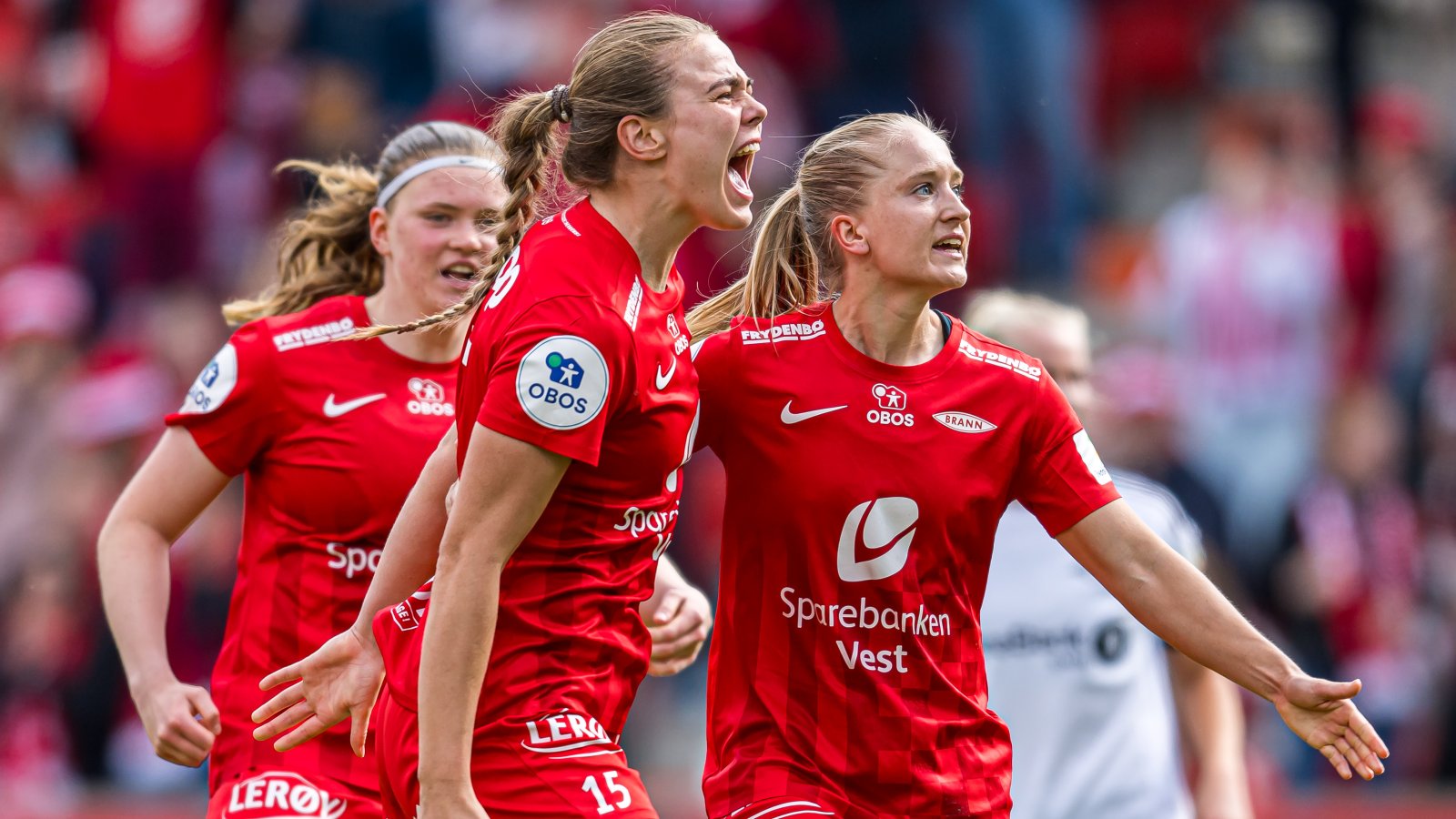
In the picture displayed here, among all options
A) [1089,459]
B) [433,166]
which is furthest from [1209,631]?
[433,166]

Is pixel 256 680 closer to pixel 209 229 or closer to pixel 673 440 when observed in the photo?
pixel 673 440

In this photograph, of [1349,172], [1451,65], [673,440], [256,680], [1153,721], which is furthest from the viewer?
[1451,65]

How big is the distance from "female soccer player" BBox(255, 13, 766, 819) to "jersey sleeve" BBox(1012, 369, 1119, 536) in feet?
2.65

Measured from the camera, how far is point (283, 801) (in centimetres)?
474

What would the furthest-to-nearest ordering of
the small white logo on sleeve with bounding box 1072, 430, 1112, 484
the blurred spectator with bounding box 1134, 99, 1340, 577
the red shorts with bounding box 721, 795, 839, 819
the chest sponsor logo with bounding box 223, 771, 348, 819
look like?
the blurred spectator with bounding box 1134, 99, 1340, 577
the chest sponsor logo with bounding box 223, 771, 348, 819
the small white logo on sleeve with bounding box 1072, 430, 1112, 484
the red shorts with bounding box 721, 795, 839, 819

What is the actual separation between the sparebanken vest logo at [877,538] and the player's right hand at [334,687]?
1.04 meters

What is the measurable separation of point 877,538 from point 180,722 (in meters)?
1.77

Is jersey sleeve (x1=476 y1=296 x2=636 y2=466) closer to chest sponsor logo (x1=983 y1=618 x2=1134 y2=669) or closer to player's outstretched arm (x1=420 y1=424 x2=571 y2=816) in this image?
player's outstretched arm (x1=420 y1=424 x2=571 y2=816)

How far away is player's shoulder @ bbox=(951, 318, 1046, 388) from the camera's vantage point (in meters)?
4.51

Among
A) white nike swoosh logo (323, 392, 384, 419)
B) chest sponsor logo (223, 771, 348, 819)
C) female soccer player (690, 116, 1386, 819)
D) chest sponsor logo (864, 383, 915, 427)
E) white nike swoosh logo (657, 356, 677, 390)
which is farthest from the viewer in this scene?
white nike swoosh logo (323, 392, 384, 419)

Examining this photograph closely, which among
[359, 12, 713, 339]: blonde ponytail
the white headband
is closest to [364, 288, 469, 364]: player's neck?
the white headband

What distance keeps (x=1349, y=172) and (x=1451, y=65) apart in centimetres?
155

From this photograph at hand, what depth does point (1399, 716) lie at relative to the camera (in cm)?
962

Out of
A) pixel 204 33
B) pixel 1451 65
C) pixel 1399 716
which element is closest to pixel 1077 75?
pixel 1451 65
